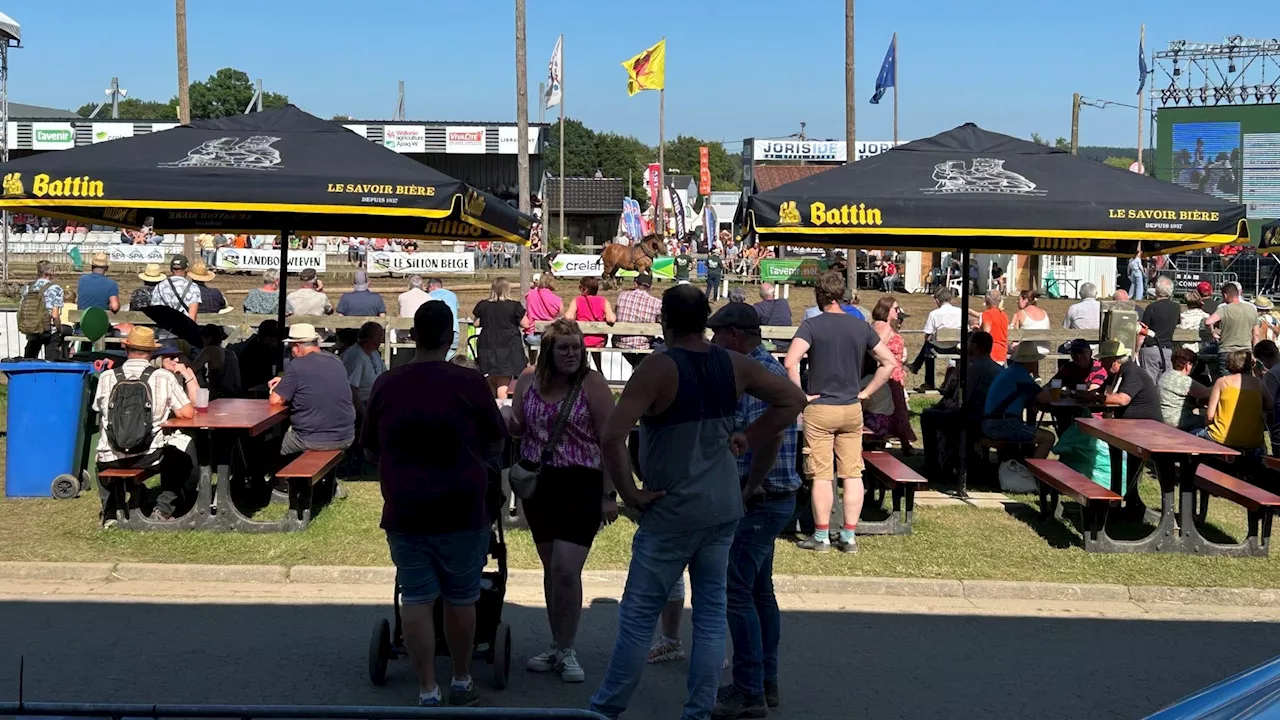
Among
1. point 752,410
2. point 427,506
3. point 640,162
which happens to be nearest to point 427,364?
point 427,506

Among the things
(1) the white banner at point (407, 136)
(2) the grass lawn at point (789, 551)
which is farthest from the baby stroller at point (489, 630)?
(1) the white banner at point (407, 136)

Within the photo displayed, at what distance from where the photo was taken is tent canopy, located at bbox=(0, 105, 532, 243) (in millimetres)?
9258

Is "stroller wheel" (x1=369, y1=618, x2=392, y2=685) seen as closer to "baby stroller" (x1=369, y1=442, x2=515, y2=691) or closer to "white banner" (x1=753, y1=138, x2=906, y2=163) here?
"baby stroller" (x1=369, y1=442, x2=515, y2=691)

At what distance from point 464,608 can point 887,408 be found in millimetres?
5218

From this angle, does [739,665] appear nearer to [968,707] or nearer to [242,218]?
[968,707]

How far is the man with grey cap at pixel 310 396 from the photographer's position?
361 inches

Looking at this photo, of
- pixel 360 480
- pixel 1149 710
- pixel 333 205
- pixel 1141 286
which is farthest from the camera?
pixel 1141 286

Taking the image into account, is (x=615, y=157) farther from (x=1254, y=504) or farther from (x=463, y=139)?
(x=1254, y=504)

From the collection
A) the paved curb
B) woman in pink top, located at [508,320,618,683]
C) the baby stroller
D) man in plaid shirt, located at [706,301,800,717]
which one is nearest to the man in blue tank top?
man in plaid shirt, located at [706,301,800,717]

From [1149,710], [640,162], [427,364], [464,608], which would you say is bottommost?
[1149,710]

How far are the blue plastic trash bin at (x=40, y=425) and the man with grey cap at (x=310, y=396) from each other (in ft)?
5.48

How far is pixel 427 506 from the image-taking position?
5.14 meters

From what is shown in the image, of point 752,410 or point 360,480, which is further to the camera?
point 360,480

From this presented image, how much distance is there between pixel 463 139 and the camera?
6000cm
